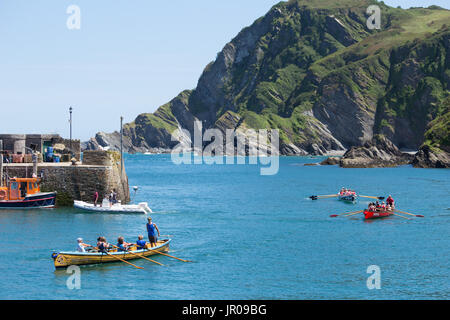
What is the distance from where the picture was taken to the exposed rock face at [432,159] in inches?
7219

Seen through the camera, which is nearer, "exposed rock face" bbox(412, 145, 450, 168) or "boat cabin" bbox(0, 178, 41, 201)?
"boat cabin" bbox(0, 178, 41, 201)

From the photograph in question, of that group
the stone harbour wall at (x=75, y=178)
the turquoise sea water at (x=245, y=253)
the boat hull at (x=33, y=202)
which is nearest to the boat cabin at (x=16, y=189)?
the boat hull at (x=33, y=202)

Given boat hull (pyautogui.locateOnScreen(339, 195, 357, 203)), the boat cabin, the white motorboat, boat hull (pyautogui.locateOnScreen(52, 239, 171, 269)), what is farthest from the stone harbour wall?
boat hull (pyautogui.locateOnScreen(339, 195, 357, 203))

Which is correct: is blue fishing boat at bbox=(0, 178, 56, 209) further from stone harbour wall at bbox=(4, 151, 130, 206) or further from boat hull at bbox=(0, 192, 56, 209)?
stone harbour wall at bbox=(4, 151, 130, 206)

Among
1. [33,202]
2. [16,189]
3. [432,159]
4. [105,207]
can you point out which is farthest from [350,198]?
[432,159]

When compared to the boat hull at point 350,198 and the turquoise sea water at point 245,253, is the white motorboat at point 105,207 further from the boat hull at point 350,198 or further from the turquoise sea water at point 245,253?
the boat hull at point 350,198

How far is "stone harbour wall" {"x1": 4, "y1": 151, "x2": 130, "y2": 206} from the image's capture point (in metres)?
A: 67.8

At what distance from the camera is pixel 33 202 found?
66.6 m

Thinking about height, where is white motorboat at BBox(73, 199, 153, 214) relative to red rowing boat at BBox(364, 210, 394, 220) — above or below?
above

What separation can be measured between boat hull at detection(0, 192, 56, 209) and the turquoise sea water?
165 centimetres

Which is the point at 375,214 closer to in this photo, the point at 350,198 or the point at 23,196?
the point at 350,198

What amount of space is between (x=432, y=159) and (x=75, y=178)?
145m

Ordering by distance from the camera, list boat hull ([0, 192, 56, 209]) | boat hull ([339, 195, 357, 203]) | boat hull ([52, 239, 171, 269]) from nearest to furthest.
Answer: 1. boat hull ([52, 239, 171, 269])
2. boat hull ([0, 192, 56, 209])
3. boat hull ([339, 195, 357, 203])
